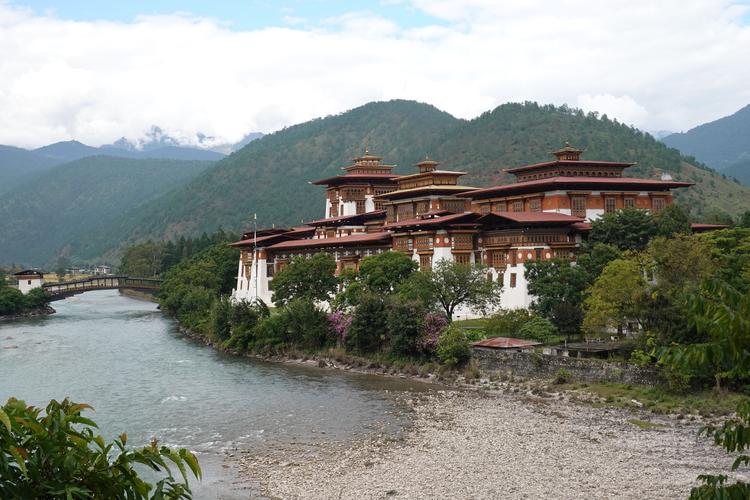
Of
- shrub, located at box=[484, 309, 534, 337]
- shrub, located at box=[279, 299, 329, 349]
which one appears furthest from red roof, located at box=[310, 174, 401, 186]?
shrub, located at box=[484, 309, 534, 337]

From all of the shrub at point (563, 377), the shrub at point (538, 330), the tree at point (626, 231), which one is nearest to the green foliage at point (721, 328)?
the shrub at point (563, 377)

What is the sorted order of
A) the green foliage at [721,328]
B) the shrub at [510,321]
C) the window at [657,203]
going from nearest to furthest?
the green foliage at [721,328] < the shrub at [510,321] < the window at [657,203]

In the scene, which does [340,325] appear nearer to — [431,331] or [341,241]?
[431,331]

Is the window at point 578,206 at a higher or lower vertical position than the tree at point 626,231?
higher

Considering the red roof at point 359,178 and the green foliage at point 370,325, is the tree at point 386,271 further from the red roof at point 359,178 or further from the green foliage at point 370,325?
the red roof at point 359,178

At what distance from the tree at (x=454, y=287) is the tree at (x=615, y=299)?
9876mm

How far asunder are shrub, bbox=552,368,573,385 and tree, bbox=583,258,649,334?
3006 millimetres

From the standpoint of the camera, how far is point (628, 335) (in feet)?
160

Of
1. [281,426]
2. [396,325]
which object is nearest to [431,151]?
[396,325]

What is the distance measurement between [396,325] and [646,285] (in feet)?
49.5

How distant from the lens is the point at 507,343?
48.7m

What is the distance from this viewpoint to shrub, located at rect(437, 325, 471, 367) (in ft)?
160

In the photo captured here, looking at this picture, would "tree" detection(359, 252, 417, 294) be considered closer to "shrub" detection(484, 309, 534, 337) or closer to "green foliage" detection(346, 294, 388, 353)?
"green foliage" detection(346, 294, 388, 353)

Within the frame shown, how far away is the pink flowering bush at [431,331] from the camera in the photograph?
168 feet
